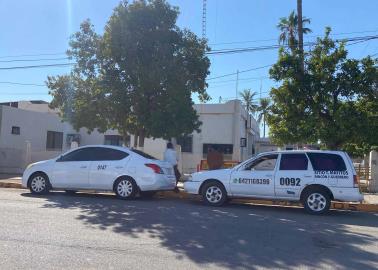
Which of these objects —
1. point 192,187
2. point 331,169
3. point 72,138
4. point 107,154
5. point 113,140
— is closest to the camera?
point 331,169

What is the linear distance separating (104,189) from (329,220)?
6.43 m

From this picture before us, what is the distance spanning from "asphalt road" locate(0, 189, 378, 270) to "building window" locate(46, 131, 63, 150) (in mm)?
22715

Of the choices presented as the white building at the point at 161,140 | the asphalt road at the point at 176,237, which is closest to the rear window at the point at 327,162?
the asphalt road at the point at 176,237

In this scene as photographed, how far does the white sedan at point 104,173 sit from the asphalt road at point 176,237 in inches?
48.0

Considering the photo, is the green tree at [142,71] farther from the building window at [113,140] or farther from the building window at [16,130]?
the building window at [113,140]

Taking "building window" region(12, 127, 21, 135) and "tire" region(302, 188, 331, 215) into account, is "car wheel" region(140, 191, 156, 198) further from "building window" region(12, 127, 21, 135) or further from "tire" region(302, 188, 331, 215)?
"building window" region(12, 127, 21, 135)

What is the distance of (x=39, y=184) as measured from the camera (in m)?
14.5

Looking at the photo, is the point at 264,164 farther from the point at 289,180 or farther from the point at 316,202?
the point at 316,202

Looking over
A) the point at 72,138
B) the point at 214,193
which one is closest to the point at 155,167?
the point at 214,193

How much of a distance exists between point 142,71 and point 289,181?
7.28 metres

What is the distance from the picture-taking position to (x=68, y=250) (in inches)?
280

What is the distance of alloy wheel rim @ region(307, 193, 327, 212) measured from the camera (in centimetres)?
1189

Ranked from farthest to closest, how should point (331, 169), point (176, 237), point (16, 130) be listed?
point (16, 130) < point (331, 169) < point (176, 237)

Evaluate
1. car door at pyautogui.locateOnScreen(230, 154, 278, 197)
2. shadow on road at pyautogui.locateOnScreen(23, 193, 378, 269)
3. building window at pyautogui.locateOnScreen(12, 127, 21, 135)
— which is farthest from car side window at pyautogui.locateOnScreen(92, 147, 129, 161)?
building window at pyautogui.locateOnScreen(12, 127, 21, 135)
